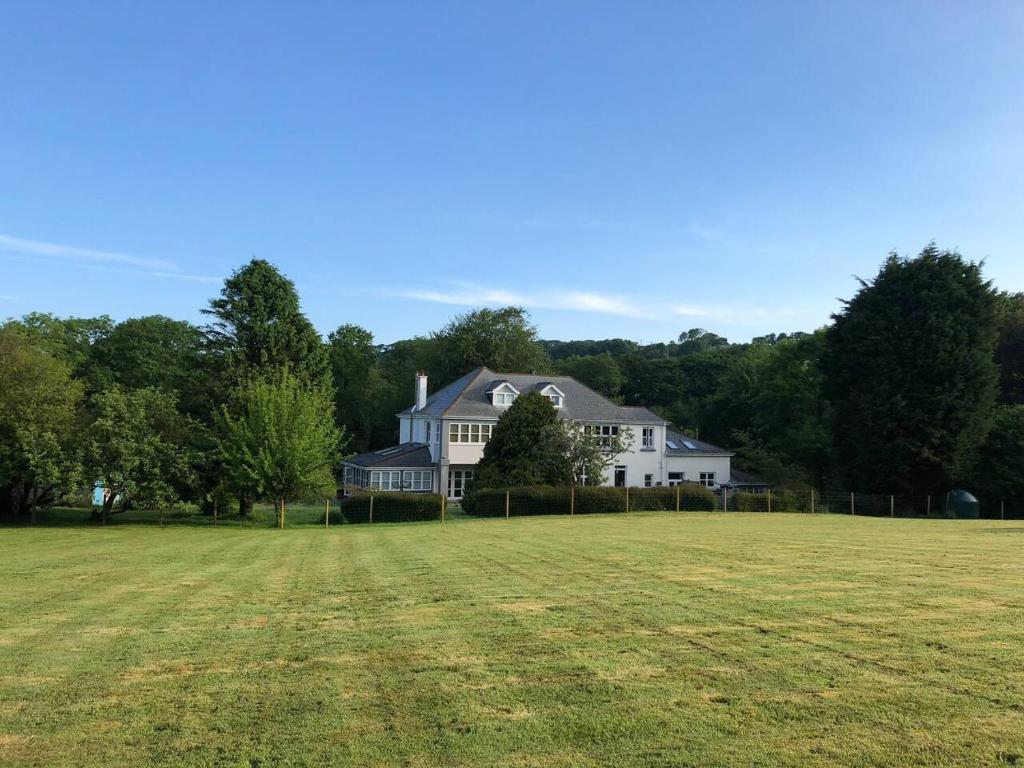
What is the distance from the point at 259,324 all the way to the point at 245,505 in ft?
31.0

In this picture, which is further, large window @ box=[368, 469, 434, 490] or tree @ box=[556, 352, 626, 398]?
tree @ box=[556, 352, 626, 398]

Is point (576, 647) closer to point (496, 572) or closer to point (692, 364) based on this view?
point (496, 572)

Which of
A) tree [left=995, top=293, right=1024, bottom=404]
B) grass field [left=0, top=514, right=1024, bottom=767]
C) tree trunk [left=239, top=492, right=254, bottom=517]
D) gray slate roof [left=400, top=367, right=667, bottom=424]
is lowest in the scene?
tree trunk [left=239, top=492, right=254, bottom=517]

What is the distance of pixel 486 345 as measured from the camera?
65625 millimetres

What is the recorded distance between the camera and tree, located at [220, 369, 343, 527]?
2889 centimetres

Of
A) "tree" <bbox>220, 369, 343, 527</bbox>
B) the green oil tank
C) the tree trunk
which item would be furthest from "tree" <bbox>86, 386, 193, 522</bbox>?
the green oil tank

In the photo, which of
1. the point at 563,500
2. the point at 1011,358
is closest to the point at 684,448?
the point at 563,500

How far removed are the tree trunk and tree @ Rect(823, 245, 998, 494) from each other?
33336 millimetres

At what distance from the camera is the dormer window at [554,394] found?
43.2 metres

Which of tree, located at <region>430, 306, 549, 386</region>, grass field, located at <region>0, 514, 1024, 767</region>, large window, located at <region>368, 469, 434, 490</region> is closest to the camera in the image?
grass field, located at <region>0, 514, 1024, 767</region>

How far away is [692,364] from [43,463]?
69258 mm

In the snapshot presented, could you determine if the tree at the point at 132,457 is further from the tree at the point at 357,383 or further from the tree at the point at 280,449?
the tree at the point at 357,383

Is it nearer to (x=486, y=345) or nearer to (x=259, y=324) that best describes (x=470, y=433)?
(x=259, y=324)

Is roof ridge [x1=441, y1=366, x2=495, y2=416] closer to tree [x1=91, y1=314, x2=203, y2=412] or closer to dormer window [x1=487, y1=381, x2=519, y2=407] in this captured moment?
dormer window [x1=487, y1=381, x2=519, y2=407]
